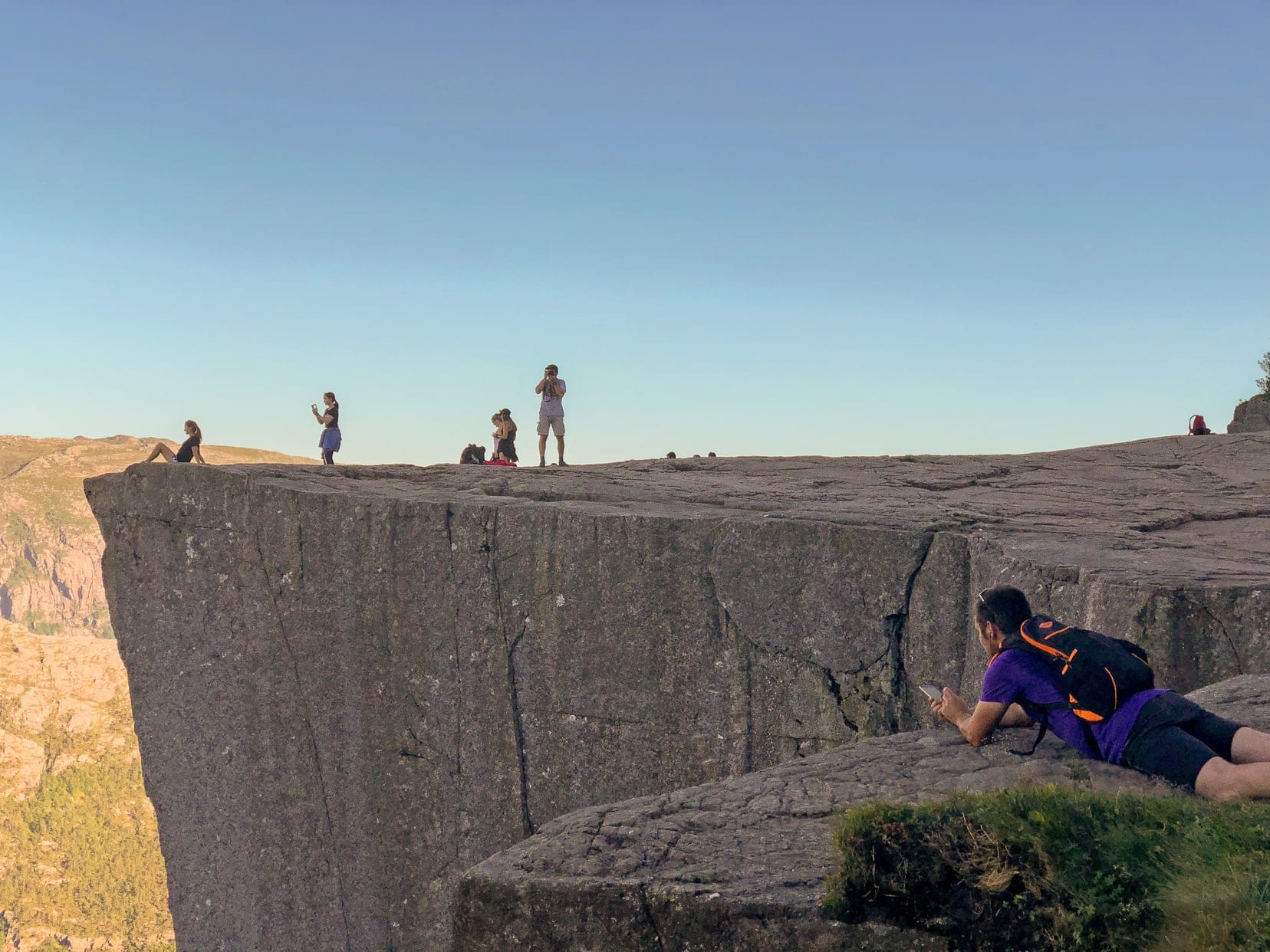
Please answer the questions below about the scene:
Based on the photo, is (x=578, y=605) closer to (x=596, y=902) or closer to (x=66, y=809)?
(x=596, y=902)

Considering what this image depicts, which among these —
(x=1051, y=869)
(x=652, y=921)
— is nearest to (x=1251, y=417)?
(x=1051, y=869)

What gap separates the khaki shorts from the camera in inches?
561

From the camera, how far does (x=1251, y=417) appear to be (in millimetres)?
20766

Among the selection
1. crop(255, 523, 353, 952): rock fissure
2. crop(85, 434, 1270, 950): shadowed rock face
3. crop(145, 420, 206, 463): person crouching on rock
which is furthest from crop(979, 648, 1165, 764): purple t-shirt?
crop(145, 420, 206, 463): person crouching on rock

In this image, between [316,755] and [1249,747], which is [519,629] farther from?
[1249,747]

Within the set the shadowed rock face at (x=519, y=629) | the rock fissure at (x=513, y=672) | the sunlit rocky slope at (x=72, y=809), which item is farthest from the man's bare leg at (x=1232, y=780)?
the sunlit rocky slope at (x=72, y=809)

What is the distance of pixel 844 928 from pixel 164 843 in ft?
31.5

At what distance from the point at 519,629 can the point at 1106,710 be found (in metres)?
5.74

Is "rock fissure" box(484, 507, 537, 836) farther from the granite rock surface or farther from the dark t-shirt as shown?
the dark t-shirt

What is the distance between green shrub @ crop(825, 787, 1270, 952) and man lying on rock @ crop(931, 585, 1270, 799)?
1.14ft

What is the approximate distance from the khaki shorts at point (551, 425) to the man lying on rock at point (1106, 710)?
9.87 meters

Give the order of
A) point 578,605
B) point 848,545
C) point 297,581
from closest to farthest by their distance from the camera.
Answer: point 848,545
point 578,605
point 297,581

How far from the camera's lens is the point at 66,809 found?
11175cm

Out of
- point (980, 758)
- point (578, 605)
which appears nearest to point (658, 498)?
point (578, 605)
